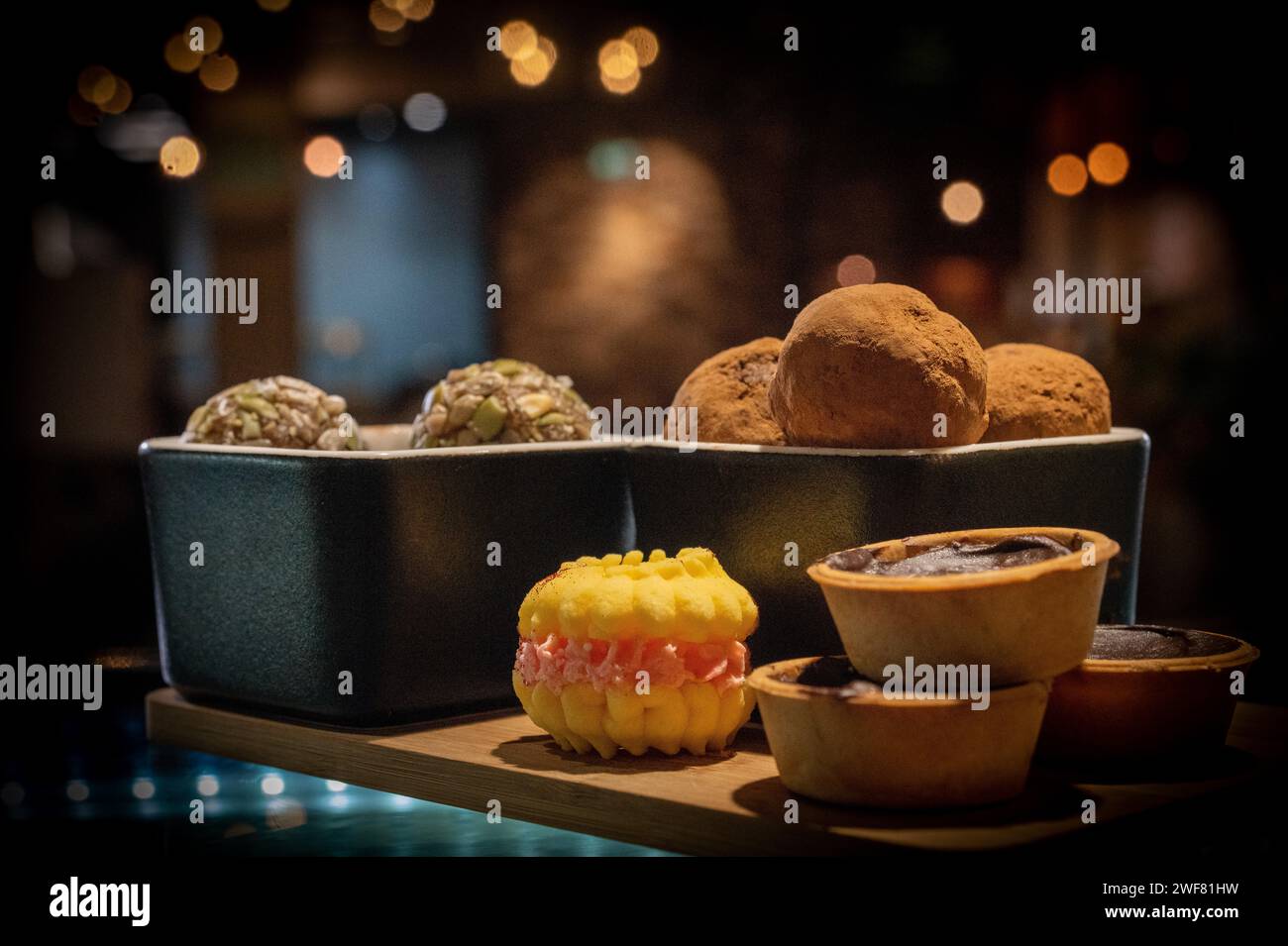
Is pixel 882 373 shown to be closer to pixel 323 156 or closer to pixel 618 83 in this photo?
pixel 618 83

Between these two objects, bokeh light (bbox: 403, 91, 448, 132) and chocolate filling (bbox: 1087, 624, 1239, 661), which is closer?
chocolate filling (bbox: 1087, 624, 1239, 661)

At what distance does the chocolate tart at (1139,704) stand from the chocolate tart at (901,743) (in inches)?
5.9

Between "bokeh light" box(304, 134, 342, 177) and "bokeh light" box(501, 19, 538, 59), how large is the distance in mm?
658

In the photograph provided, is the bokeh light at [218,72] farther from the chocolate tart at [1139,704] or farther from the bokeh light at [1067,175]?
the chocolate tart at [1139,704]

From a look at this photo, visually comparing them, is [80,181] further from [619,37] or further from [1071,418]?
[1071,418]

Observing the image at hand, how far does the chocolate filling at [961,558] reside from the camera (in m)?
1.69

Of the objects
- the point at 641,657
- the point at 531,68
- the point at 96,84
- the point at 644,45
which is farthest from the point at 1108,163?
the point at 641,657

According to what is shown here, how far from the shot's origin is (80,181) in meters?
4.23

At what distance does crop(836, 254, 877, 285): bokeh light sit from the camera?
4.26 m

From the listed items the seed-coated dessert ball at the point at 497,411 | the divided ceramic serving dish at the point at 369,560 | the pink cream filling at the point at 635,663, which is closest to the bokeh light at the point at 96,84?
the divided ceramic serving dish at the point at 369,560

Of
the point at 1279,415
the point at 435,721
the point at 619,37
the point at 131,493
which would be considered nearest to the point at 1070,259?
the point at 1279,415

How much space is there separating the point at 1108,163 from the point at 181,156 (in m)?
2.65

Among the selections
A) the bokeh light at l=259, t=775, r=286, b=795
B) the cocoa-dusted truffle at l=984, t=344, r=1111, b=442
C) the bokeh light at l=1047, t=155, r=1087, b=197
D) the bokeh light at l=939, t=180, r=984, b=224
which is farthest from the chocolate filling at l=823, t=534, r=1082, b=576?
the bokeh light at l=1047, t=155, r=1087, b=197

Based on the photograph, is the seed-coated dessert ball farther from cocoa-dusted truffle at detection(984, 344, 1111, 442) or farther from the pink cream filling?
cocoa-dusted truffle at detection(984, 344, 1111, 442)
